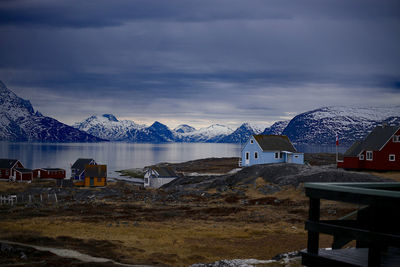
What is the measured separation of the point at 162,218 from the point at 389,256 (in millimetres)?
31765

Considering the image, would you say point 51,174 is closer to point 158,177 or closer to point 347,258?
point 158,177

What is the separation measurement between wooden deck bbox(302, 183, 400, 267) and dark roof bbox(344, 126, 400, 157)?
53791mm

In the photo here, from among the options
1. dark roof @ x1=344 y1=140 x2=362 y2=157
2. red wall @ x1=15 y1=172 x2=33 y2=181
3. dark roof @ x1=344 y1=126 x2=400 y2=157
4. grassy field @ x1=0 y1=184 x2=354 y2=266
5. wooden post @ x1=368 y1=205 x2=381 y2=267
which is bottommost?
red wall @ x1=15 y1=172 x2=33 y2=181

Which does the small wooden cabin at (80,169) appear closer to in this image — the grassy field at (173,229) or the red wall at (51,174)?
the red wall at (51,174)

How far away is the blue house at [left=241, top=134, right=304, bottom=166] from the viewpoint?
2749 inches

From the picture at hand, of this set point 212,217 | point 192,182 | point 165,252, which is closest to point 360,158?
point 192,182

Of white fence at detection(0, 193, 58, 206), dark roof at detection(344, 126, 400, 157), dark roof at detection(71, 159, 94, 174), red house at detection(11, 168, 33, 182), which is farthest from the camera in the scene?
dark roof at detection(71, 159, 94, 174)

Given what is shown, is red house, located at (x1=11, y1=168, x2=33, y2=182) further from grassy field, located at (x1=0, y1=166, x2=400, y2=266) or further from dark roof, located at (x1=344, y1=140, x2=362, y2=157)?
dark roof, located at (x1=344, y1=140, x2=362, y2=157)

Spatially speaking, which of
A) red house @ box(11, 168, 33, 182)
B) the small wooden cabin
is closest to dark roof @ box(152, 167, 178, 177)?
the small wooden cabin

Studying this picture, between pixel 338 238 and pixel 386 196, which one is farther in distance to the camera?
pixel 338 238

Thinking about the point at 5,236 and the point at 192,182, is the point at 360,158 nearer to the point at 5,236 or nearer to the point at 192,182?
the point at 192,182

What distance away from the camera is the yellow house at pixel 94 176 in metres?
78.8

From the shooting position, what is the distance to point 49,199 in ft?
194

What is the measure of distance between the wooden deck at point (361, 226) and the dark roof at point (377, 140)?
53791 mm
